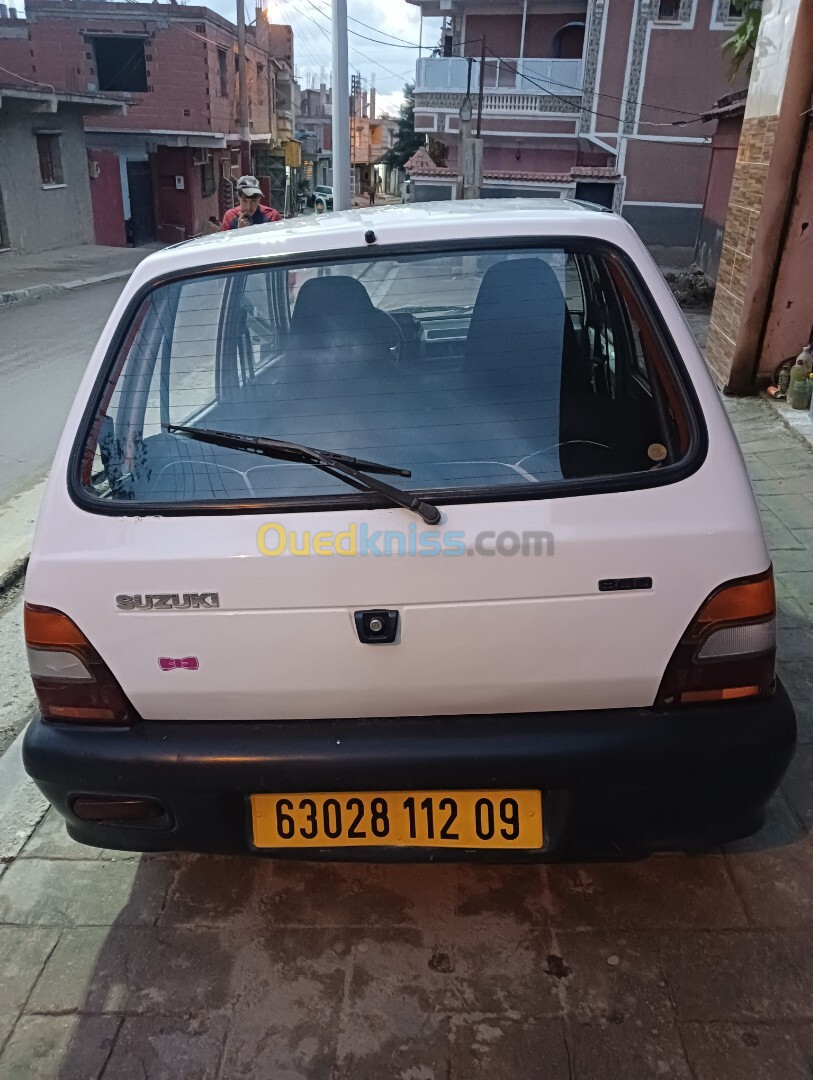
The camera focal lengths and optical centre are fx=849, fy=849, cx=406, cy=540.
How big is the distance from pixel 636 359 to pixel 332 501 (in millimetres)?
923

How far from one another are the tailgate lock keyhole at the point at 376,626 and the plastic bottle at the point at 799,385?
6.28 meters

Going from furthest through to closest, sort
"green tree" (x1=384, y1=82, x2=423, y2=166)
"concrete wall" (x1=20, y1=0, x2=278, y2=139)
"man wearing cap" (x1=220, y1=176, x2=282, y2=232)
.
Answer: "green tree" (x1=384, y1=82, x2=423, y2=166)
"concrete wall" (x1=20, y1=0, x2=278, y2=139)
"man wearing cap" (x1=220, y1=176, x2=282, y2=232)

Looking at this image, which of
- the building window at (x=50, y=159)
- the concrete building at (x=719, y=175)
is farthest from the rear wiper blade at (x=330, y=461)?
the building window at (x=50, y=159)

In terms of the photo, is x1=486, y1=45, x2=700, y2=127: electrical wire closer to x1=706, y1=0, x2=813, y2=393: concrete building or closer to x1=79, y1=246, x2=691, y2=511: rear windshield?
x1=706, y1=0, x2=813, y2=393: concrete building

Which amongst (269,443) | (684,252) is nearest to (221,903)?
(269,443)

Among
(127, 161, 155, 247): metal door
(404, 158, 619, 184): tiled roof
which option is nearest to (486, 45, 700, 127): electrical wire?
(404, 158, 619, 184): tiled roof

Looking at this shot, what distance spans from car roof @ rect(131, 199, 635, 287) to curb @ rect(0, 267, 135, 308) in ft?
43.6

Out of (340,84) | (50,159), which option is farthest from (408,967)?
(50,159)

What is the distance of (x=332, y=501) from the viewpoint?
189 cm

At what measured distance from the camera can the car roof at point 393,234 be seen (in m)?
2.04

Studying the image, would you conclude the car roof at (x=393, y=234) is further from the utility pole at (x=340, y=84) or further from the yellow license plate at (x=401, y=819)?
the utility pole at (x=340, y=84)

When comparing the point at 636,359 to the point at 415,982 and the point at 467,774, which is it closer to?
the point at 467,774

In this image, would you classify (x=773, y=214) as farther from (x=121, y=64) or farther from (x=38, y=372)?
(x=121, y=64)

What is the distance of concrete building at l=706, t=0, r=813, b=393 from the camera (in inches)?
268
